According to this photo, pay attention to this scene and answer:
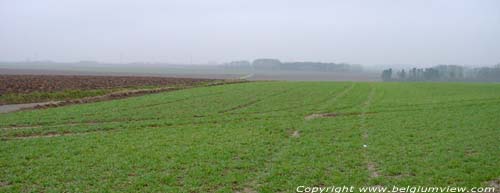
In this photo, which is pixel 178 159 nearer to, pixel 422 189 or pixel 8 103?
pixel 422 189

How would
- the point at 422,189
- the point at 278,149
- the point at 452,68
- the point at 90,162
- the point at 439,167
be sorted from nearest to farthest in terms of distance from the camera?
the point at 422,189
the point at 439,167
the point at 90,162
the point at 278,149
the point at 452,68

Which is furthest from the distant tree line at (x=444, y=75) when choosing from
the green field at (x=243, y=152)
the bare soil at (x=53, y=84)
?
the green field at (x=243, y=152)

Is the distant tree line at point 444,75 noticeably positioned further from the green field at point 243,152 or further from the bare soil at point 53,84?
the green field at point 243,152

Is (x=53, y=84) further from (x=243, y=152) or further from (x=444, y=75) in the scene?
(x=444, y=75)

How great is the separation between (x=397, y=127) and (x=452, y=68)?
122958mm

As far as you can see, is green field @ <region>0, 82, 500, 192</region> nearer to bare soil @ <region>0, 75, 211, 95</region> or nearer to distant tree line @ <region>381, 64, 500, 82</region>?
bare soil @ <region>0, 75, 211, 95</region>

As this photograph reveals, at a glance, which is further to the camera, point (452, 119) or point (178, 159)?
point (452, 119)

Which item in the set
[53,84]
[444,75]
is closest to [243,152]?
[53,84]

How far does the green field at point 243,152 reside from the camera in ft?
31.0

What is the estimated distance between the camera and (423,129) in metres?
17.4

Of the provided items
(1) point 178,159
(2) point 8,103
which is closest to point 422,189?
(1) point 178,159

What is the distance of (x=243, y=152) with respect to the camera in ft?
41.7

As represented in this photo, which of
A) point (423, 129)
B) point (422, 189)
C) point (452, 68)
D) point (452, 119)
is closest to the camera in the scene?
point (422, 189)

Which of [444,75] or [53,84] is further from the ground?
[53,84]
